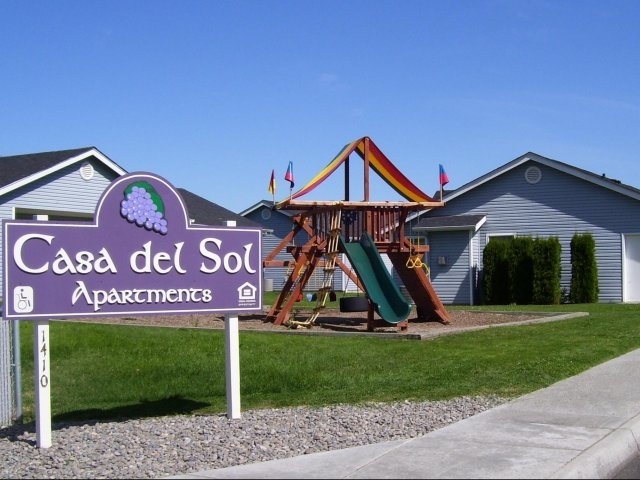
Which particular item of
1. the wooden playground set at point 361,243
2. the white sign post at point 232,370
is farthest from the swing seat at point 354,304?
the white sign post at point 232,370

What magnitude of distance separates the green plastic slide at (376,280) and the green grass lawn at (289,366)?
1.19m

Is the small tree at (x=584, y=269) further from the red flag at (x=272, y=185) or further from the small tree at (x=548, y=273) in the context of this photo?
the red flag at (x=272, y=185)

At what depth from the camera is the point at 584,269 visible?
26.7m

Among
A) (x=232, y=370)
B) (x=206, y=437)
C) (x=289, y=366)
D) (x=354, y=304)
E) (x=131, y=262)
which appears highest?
(x=131, y=262)

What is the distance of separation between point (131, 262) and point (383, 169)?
445 inches

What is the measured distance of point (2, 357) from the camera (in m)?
9.20

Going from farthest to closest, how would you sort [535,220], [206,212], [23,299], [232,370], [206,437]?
[206,212], [535,220], [232,370], [206,437], [23,299]

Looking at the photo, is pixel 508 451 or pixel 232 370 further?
pixel 232 370

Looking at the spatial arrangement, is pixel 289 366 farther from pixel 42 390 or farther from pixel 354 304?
pixel 354 304

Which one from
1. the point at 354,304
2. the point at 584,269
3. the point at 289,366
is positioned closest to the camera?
the point at 289,366

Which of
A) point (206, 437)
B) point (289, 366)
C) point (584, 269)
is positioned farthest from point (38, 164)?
point (206, 437)

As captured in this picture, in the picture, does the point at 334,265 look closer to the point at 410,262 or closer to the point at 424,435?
the point at 410,262

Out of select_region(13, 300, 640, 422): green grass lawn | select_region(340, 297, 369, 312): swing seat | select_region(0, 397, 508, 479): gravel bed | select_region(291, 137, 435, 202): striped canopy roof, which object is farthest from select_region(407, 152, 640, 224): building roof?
select_region(0, 397, 508, 479): gravel bed

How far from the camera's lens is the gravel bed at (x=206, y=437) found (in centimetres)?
714
